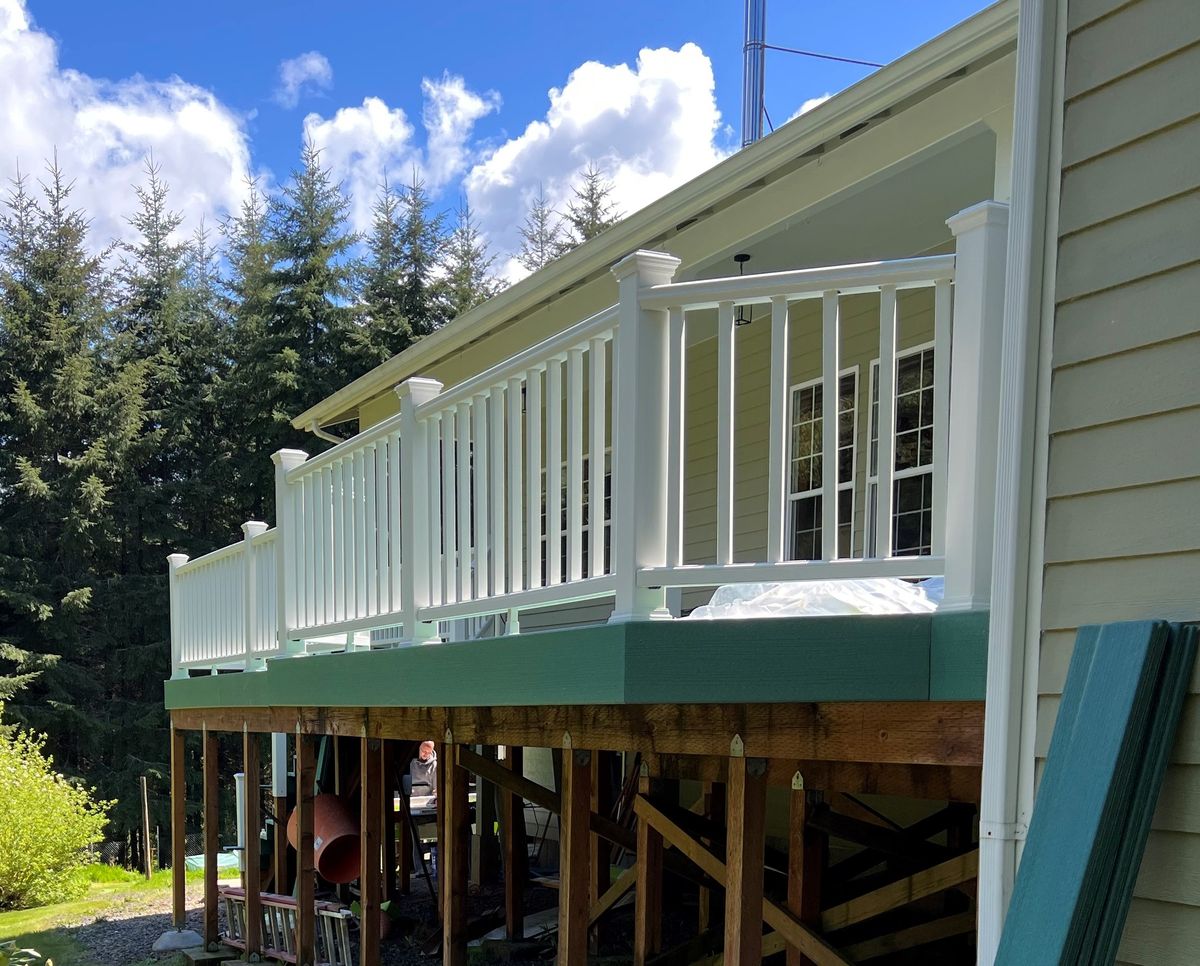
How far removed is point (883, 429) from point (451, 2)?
62.2 metres

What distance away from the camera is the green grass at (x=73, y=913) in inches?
463

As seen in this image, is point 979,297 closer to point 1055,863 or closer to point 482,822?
point 1055,863

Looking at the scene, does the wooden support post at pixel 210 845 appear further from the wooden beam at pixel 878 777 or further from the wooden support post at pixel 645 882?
the wooden beam at pixel 878 777

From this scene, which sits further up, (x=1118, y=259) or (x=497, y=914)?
(x=1118, y=259)

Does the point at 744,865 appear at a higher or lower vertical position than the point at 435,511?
lower

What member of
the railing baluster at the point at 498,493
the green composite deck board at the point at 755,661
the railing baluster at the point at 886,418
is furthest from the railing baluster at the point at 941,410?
the railing baluster at the point at 498,493

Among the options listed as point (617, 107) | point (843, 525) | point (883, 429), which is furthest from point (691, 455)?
point (617, 107)

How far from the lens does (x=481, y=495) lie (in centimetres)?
473

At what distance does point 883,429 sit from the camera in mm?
3541

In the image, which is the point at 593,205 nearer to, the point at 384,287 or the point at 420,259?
the point at 420,259

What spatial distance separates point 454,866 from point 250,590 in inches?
113

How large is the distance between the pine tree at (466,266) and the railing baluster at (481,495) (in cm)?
2370

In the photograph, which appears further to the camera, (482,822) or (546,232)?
(546,232)

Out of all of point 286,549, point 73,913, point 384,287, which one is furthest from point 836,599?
point 384,287
